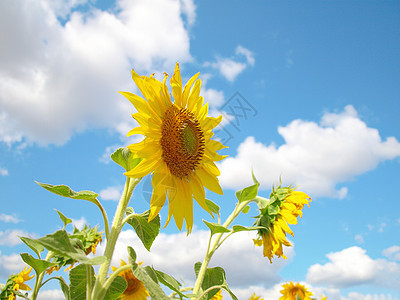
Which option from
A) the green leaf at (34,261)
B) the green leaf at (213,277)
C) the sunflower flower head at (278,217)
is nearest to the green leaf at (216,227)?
the green leaf at (213,277)

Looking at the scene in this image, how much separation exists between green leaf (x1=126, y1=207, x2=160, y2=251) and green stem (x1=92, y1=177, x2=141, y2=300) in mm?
184

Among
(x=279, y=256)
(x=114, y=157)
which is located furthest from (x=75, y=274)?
(x=279, y=256)

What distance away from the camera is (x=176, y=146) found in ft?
8.57

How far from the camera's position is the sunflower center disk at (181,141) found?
2537 millimetres

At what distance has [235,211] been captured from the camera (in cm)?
359

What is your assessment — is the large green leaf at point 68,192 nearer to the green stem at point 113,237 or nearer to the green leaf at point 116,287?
the green stem at point 113,237

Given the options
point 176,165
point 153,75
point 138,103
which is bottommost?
point 176,165

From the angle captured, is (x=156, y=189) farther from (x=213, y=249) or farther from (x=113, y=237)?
(x=213, y=249)

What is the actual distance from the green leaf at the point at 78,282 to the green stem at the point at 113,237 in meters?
0.38

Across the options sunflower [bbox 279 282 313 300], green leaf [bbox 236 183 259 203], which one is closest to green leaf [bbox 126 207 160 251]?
green leaf [bbox 236 183 259 203]

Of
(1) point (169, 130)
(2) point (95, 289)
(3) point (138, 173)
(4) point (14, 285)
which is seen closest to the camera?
(2) point (95, 289)

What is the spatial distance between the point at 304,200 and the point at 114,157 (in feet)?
7.57

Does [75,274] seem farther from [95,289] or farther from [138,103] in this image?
[138,103]

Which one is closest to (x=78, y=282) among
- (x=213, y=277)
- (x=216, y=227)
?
(x=216, y=227)
